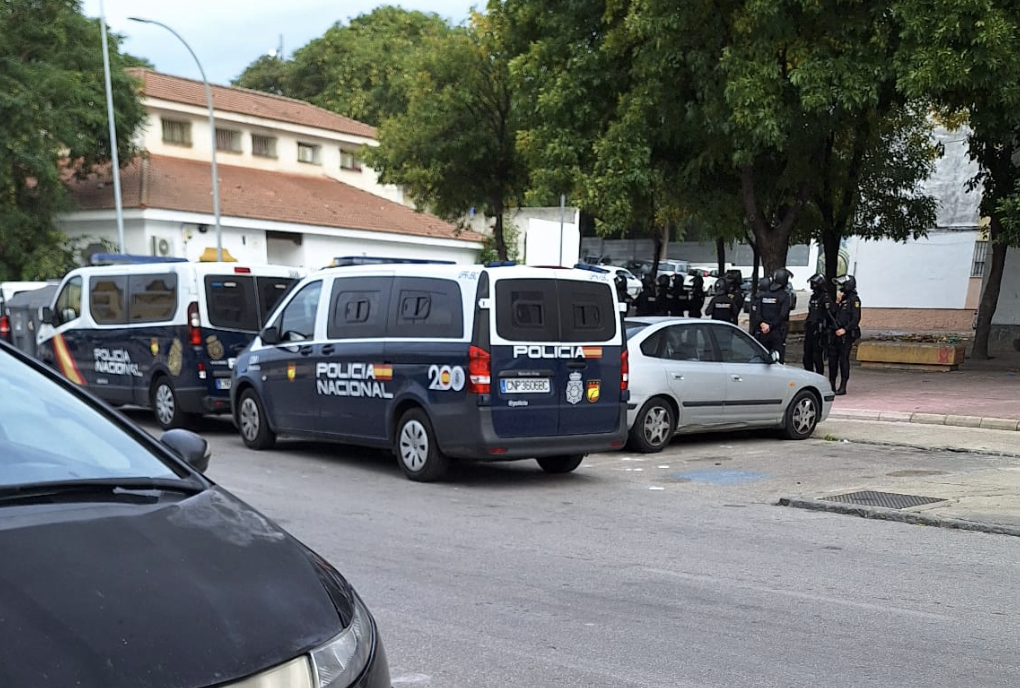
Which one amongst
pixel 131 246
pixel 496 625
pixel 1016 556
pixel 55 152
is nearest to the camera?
pixel 496 625

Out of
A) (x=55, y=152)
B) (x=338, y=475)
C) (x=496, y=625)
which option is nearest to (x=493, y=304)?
(x=338, y=475)

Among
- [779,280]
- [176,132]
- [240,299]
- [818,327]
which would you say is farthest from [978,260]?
[176,132]

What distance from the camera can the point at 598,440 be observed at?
9969mm

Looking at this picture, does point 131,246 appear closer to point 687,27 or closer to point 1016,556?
point 687,27

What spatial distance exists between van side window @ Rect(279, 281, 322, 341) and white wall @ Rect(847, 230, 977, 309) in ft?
74.6

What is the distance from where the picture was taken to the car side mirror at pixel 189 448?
13.0ft

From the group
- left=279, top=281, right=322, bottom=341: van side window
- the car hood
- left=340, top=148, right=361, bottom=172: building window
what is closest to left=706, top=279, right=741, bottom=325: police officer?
left=279, top=281, right=322, bottom=341: van side window

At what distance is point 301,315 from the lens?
11.4 metres

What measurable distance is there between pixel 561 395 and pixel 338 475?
2494 mm

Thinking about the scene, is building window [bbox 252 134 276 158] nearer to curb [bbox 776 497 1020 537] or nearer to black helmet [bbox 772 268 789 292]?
black helmet [bbox 772 268 789 292]

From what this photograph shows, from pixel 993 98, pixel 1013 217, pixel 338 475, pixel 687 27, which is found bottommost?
pixel 338 475

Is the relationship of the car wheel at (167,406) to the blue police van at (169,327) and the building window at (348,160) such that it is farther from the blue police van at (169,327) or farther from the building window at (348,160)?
the building window at (348,160)

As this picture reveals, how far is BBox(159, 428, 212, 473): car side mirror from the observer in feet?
13.0

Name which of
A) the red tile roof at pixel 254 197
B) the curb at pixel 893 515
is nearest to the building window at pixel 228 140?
the red tile roof at pixel 254 197
